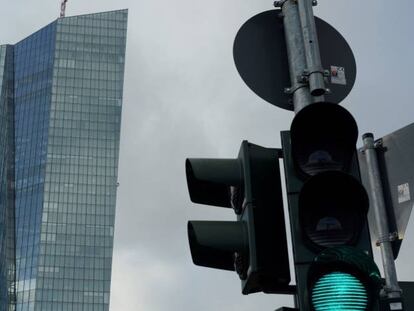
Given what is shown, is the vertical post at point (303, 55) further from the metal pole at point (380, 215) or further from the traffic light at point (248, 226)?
the metal pole at point (380, 215)

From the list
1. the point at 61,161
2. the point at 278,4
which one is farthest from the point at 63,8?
the point at 278,4

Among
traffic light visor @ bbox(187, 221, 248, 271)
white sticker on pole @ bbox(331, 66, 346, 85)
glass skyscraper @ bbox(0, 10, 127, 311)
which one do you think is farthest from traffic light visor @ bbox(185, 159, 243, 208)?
glass skyscraper @ bbox(0, 10, 127, 311)

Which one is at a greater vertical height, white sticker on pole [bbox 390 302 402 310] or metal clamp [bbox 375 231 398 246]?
metal clamp [bbox 375 231 398 246]

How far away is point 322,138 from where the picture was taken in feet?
10.9

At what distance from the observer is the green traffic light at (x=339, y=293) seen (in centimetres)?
A: 272

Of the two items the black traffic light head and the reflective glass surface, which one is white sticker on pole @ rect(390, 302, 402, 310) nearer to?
the black traffic light head

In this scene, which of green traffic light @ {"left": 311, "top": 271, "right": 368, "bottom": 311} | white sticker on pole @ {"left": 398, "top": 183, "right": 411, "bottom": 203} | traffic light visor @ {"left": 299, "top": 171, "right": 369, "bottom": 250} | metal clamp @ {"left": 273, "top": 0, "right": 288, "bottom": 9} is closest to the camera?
green traffic light @ {"left": 311, "top": 271, "right": 368, "bottom": 311}

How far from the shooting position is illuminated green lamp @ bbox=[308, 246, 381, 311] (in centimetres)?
273

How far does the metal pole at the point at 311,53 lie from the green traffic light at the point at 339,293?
109 centimetres

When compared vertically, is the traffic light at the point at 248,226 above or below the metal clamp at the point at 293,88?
below

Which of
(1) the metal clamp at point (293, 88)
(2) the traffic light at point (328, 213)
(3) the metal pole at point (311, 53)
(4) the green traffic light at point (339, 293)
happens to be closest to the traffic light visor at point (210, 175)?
(2) the traffic light at point (328, 213)

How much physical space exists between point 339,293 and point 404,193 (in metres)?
1.29

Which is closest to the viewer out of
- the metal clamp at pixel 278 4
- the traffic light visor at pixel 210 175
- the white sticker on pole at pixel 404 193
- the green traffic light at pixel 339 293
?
the green traffic light at pixel 339 293

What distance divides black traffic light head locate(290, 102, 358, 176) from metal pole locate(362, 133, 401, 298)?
804mm
